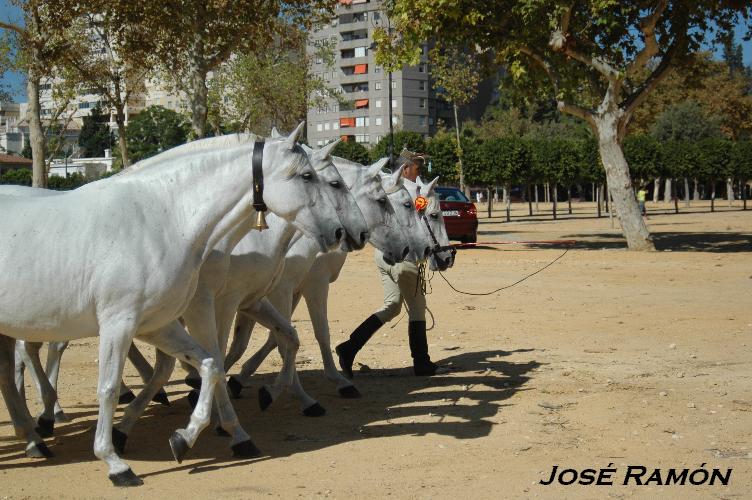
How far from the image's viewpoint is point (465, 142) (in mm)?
60062

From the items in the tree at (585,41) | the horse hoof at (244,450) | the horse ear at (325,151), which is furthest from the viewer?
the tree at (585,41)

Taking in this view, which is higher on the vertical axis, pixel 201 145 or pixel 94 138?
pixel 94 138

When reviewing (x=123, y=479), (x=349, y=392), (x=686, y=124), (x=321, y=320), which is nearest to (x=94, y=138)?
(x=686, y=124)

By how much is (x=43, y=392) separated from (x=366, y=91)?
113413 millimetres

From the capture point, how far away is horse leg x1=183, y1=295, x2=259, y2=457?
7.21 metres

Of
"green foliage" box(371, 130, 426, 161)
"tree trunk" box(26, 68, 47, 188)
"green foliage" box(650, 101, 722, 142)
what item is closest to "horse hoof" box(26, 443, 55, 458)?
"tree trunk" box(26, 68, 47, 188)

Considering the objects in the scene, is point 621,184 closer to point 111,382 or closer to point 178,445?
point 178,445

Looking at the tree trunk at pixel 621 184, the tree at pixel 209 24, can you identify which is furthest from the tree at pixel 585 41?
the tree at pixel 209 24

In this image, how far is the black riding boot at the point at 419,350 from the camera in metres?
10.7

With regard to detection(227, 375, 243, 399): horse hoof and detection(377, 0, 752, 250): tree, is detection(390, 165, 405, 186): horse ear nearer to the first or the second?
detection(227, 375, 243, 399): horse hoof

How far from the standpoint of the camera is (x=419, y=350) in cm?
1070

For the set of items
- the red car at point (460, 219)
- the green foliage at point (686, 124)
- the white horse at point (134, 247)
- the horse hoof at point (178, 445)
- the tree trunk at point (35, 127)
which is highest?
the green foliage at point (686, 124)

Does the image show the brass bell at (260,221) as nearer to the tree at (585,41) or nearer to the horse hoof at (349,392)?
the horse hoof at (349,392)

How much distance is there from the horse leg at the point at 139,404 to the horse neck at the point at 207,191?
4.04 ft
